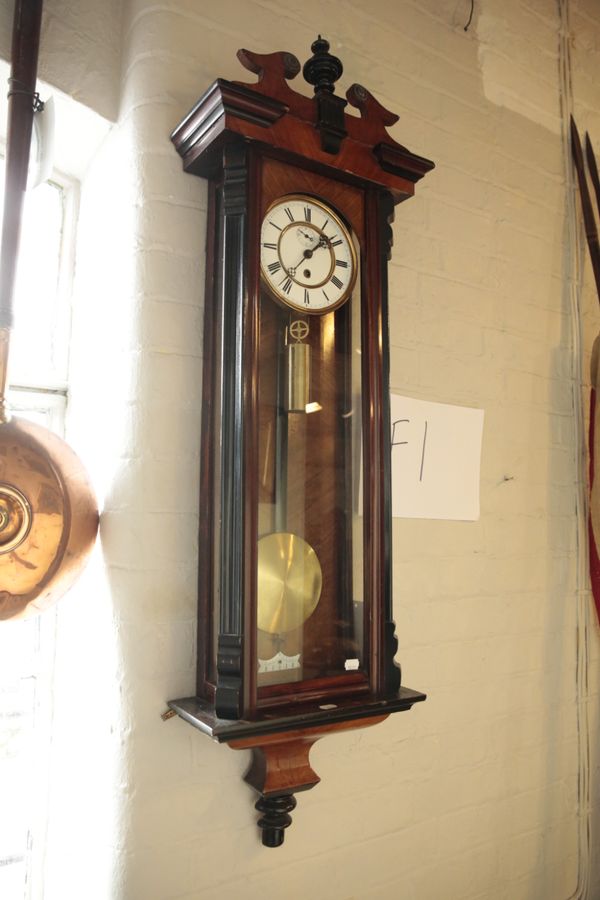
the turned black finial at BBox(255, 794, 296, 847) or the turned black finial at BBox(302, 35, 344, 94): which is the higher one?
the turned black finial at BBox(302, 35, 344, 94)

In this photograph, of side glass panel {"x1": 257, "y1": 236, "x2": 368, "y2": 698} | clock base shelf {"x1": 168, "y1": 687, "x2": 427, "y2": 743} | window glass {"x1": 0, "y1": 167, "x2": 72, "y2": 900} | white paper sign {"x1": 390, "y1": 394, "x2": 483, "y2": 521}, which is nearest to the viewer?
clock base shelf {"x1": 168, "y1": 687, "x2": 427, "y2": 743}

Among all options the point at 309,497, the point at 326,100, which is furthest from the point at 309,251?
the point at 309,497

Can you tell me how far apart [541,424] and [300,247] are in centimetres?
72

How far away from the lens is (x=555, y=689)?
4.38 ft

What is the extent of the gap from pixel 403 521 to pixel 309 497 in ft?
0.97

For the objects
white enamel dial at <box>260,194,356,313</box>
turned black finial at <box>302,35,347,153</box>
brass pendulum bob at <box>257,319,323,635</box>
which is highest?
turned black finial at <box>302,35,347,153</box>

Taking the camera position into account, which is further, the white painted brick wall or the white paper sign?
the white paper sign

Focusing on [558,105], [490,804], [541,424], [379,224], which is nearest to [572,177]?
[558,105]

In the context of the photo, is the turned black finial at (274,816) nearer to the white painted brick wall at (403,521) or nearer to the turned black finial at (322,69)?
the white painted brick wall at (403,521)

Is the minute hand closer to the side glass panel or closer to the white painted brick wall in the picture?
the side glass panel

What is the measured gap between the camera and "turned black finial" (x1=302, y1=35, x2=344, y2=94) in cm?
93

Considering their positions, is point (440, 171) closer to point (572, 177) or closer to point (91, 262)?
point (572, 177)

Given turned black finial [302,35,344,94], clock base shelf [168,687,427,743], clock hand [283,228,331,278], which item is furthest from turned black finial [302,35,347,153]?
clock base shelf [168,687,427,743]

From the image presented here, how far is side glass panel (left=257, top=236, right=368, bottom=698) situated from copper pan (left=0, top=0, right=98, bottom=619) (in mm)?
257
